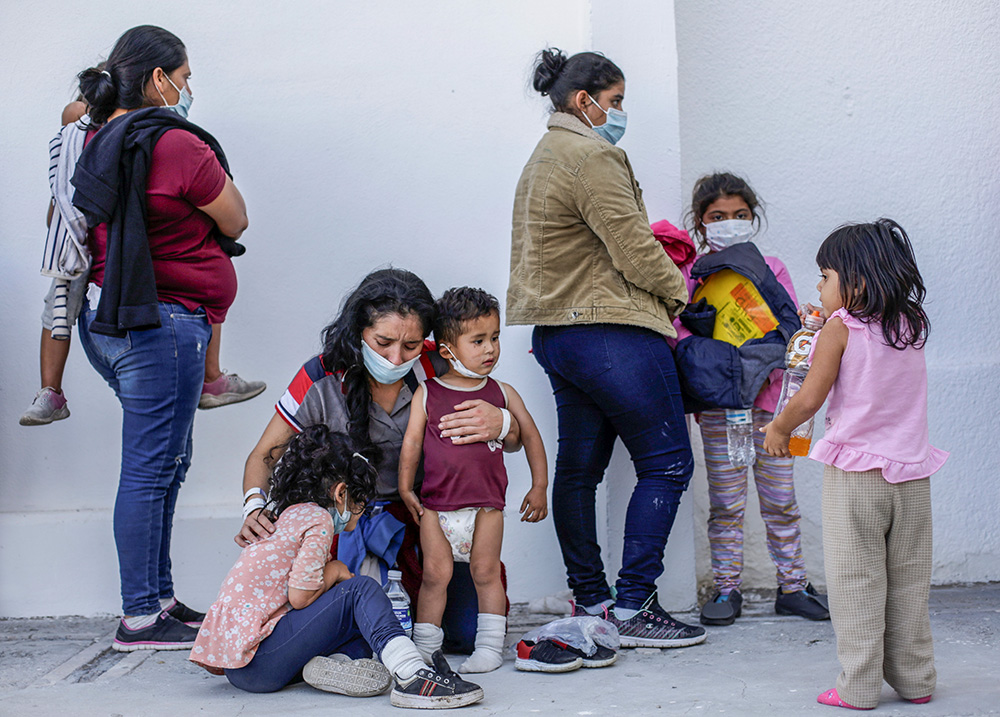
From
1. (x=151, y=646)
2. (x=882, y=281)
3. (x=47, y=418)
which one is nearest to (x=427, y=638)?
(x=151, y=646)

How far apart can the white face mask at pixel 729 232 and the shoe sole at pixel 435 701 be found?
1805 mm

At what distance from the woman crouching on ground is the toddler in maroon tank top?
0.24 metres

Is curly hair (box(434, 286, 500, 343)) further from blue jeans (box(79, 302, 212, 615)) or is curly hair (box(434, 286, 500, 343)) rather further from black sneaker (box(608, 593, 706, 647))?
black sneaker (box(608, 593, 706, 647))

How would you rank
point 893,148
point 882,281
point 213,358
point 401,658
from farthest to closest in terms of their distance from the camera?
point 893,148 < point 213,358 < point 401,658 < point 882,281

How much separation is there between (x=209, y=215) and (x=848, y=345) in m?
1.95

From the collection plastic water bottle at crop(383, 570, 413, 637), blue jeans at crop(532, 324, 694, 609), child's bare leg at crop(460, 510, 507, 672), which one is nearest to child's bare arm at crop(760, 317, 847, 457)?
blue jeans at crop(532, 324, 694, 609)

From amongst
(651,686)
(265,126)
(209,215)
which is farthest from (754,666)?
(265,126)

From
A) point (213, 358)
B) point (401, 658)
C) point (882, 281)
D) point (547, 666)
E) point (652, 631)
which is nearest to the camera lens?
point (882, 281)

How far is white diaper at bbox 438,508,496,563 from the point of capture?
2943 mm

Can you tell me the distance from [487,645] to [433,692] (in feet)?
1.47

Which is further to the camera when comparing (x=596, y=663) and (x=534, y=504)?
(x=534, y=504)

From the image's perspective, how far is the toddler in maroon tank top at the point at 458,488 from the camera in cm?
293

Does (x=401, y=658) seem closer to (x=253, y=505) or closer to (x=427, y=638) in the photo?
(x=427, y=638)

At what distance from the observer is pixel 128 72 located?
3.03m
